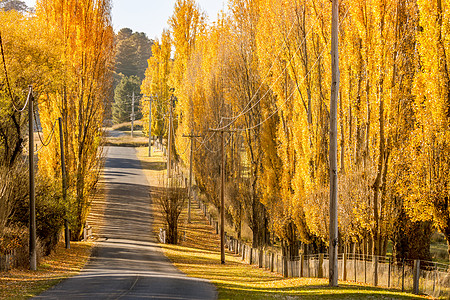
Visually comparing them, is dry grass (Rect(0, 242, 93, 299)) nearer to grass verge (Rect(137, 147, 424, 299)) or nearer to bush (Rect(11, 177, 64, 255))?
bush (Rect(11, 177, 64, 255))

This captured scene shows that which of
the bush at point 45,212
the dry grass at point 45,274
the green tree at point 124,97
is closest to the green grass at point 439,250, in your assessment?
the dry grass at point 45,274

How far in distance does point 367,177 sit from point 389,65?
418 centimetres

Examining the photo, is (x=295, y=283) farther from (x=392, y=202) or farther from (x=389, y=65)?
(x=389, y=65)

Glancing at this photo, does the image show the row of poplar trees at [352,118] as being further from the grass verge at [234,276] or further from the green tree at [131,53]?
the green tree at [131,53]

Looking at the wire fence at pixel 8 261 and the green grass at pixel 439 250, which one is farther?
the green grass at pixel 439 250

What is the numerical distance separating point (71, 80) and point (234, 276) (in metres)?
13.9

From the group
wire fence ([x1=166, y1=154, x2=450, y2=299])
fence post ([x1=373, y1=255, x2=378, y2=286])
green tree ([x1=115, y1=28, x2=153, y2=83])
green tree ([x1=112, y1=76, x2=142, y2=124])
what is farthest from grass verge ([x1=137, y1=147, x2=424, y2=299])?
green tree ([x1=115, y1=28, x2=153, y2=83])

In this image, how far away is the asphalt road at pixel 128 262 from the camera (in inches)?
687

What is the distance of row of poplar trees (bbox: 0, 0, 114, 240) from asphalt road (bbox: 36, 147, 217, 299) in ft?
11.3

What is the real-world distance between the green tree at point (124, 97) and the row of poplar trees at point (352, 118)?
68318 millimetres

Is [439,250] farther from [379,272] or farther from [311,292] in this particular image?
[311,292]

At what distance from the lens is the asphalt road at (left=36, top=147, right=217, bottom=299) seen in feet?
57.2

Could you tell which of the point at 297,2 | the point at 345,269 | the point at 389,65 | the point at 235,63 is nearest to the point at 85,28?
the point at 235,63

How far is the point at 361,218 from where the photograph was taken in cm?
2077
